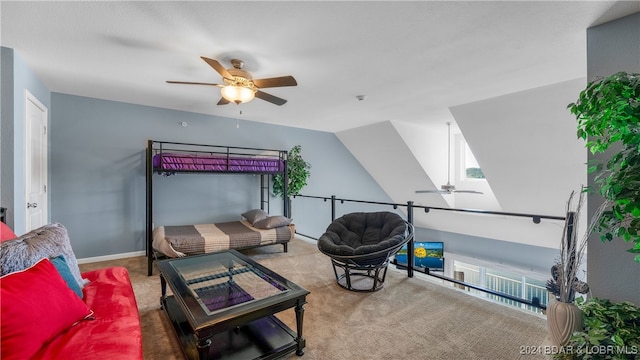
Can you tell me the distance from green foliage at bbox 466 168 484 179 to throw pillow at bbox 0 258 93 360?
6433mm

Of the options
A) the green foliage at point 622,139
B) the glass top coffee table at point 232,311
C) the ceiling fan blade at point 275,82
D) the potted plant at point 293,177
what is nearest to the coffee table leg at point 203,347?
the glass top coffee table at point 232,311

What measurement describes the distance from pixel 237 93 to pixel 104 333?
194 centimetres

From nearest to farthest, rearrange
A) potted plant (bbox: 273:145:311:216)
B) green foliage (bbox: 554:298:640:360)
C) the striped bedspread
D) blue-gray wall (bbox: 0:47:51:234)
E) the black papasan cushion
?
green foliage (bbox: 554:298:640:360) → blue-gray wall (bbox: 0:47:51:234) → the black papasan cushion → the striped bedspread → potted plant (bbox: 273:145:311:216)

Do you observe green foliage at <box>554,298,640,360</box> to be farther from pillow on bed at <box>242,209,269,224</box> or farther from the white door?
the white door

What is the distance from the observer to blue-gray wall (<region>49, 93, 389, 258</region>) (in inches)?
140

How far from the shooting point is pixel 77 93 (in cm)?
354

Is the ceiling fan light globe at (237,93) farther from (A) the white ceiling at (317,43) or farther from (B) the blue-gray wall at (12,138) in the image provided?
(B) the blue-gray wall at (12,138)

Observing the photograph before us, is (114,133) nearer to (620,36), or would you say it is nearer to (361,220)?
(361,220)

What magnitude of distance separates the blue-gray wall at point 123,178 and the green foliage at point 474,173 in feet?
15.0

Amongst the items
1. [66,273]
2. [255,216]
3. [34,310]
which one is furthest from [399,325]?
[255,216]

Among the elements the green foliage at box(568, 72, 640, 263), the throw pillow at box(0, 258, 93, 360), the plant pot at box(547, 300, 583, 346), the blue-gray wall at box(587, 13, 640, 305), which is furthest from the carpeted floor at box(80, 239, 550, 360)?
the green foliage at box(568, 72, 640, 263)

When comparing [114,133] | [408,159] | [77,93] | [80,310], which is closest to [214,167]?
[114,133]

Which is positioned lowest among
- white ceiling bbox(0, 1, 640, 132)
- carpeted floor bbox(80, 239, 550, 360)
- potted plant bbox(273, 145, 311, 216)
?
carpeted floor bbox(80, 239, 550, 360)

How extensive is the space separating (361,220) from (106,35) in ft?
9.89
